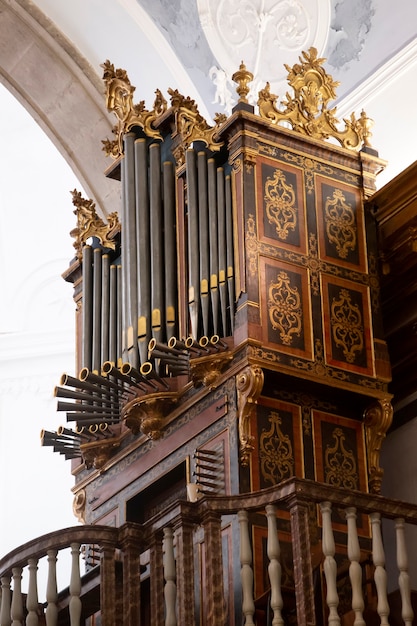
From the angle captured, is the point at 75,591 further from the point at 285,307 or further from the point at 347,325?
the point at 347,325

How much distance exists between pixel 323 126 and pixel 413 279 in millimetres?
1165

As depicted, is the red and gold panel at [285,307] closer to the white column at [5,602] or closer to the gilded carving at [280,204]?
the gilded carving at [280,204]

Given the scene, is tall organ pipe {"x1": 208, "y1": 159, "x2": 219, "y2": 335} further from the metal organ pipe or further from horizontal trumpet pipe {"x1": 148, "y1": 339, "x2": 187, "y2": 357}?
the metal organ pipe

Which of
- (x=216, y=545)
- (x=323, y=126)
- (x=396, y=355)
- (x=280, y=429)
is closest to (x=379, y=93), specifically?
(x=323, y=126)

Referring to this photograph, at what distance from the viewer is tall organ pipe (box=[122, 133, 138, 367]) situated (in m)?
10.2

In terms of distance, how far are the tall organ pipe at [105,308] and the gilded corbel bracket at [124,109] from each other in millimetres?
744

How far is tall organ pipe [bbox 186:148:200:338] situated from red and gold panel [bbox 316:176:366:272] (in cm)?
78

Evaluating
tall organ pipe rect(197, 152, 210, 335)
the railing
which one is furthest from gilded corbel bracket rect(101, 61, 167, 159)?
the railing

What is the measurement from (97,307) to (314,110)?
194 cm

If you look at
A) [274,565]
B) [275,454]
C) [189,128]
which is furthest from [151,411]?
[274,565]

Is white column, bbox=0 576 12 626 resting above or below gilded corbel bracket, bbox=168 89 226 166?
below

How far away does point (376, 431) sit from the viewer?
9.90 m

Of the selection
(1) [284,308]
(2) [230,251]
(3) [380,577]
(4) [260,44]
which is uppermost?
(4) [260,44]

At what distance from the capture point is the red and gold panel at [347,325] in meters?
9.94
